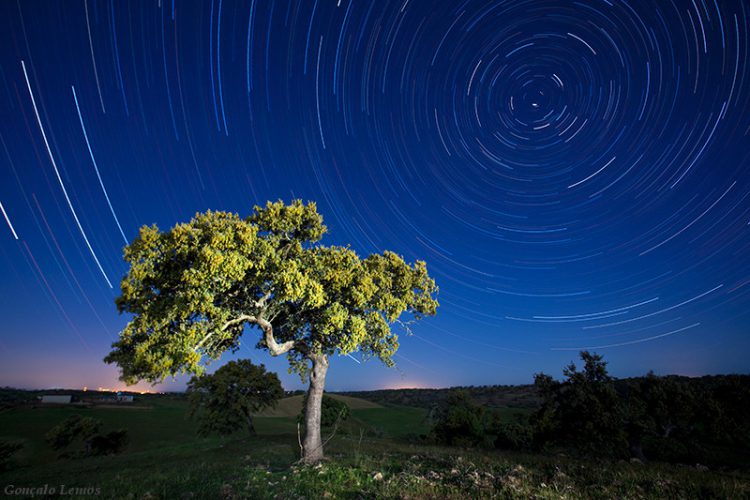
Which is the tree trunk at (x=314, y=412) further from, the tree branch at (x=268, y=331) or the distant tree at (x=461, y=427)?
the distant tree at (x=461, y=427)

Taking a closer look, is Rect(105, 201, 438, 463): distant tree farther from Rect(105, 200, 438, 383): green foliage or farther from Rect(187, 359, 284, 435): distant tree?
Rect(187, 359, 284, 435): distant tree

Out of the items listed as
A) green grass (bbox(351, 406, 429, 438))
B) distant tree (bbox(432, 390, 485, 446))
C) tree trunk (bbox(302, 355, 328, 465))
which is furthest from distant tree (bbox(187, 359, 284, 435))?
green grass (bbox(351, 406, 429, 438))

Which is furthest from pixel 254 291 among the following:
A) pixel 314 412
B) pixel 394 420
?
pixel 394 420

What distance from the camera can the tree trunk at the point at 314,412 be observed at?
16094 mm

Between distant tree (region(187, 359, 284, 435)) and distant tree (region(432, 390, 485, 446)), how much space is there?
2161 cm

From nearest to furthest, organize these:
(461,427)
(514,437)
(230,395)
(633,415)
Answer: (633,415)
(514,437)
(461,427)
(230,395)

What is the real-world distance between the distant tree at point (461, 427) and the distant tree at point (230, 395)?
70.9ft

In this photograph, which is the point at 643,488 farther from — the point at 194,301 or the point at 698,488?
the point at 194,301

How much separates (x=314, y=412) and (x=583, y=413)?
26932 mm

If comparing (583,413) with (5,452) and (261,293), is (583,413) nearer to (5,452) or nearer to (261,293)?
(261,293)

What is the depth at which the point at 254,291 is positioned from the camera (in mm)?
17781

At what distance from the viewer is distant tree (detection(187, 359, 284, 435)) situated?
4169cm

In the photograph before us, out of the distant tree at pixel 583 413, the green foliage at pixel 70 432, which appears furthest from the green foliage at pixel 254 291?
the green foliage at pixel 70 432

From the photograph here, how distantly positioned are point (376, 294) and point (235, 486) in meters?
10.8
